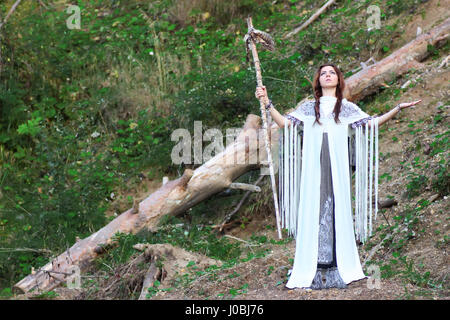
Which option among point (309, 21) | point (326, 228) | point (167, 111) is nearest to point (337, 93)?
point (326, 228)

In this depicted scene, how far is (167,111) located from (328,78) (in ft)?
16.9

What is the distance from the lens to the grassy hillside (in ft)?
25.8

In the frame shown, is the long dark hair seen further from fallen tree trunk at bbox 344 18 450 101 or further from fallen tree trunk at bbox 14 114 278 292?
fallen tree trunk at bbox 344 18 450 101

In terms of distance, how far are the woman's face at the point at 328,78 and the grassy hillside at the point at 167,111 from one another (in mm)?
1649

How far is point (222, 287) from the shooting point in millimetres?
6406

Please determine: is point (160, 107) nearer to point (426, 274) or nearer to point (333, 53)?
point (333, 53)

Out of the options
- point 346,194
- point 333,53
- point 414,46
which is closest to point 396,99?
point 414,46

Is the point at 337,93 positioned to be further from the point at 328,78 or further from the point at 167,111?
the point at 167,111

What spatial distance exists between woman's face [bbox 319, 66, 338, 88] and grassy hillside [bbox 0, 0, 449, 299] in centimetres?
165

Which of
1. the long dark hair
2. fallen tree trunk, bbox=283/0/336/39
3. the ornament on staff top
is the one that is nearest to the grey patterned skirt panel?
the long dark hair

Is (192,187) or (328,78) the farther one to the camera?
(192,187)

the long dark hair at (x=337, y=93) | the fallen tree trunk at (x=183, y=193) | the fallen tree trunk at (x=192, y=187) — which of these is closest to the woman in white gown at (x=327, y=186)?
the long dark hair at (x=337, y=93)

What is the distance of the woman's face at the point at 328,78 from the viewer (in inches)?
235

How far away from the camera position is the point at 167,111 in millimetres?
10852
